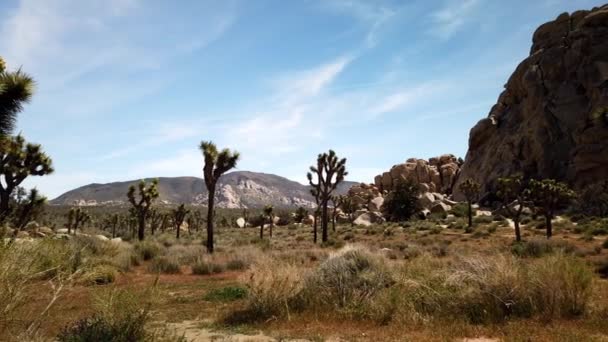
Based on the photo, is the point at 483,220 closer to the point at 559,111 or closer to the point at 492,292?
the point at 559,111

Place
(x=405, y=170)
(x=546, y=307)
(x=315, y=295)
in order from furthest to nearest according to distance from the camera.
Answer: (x=405, y=170) → (x=315, y=295) → (x=546, y=307)

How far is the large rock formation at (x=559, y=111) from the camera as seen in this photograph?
54688 mm

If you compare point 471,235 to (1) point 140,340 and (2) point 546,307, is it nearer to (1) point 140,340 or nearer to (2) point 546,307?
(2) point 546,307

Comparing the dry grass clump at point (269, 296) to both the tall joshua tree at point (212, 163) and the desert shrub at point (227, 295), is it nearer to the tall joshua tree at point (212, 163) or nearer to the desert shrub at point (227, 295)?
the desert shrub at point (227, 295)

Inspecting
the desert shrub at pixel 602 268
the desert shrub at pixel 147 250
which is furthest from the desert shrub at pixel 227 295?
the desert shrub at pixel 602 268

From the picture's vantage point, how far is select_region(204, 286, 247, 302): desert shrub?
1283 centimetres

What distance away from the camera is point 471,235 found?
38.0 m

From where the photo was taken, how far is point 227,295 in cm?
1305

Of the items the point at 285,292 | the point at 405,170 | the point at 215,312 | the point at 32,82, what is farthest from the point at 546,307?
the point at 405,170

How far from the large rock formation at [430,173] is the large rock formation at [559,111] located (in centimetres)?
1911

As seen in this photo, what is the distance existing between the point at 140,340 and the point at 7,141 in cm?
690

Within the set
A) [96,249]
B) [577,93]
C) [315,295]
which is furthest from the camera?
[577,93]

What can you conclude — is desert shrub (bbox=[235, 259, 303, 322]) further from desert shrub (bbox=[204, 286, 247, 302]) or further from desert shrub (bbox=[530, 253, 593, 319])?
desert shrub (bbox=[530, 253, 593, 319])

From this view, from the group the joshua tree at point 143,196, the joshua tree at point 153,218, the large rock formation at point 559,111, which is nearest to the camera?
the joshua tree at point 143,196
